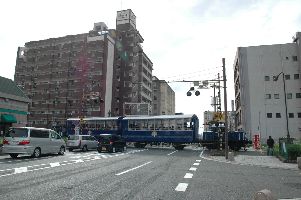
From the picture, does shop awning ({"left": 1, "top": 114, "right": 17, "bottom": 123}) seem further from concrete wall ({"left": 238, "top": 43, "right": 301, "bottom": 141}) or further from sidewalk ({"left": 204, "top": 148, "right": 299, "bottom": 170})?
concrete wall ({"left": 238, "top": 43, "right": 301, "bottom": 141})

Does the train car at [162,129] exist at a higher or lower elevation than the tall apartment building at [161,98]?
lower

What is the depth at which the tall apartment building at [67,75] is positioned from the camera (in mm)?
71312

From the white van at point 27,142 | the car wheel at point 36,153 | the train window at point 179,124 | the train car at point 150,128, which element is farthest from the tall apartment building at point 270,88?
the car wheel at point 36,153

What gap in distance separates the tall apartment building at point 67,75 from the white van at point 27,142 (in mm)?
47375

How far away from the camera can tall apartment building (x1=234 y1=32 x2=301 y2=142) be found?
5597 cm

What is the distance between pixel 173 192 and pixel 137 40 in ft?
263

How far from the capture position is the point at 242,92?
59156 millimetres

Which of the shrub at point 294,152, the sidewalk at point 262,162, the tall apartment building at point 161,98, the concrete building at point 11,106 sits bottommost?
the sidewalk at point 262,162

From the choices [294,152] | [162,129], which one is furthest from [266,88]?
[294,152]

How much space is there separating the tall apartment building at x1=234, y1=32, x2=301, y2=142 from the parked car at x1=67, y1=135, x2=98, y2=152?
128 feet

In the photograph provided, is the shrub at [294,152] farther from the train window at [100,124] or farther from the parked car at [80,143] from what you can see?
the train window at [100,124]

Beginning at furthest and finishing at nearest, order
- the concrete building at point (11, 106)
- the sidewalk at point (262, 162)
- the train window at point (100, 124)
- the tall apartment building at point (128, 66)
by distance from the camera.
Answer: the tall apartment building at point (128, 66) < the concrete building at point (11, 106) < the train window at point (100, 124) < the sidewalk at point (262, 162)

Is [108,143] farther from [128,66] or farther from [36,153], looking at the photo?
[128,66]

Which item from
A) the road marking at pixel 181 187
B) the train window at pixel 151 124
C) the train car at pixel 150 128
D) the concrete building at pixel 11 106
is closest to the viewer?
the road marking at pixel 181 187
